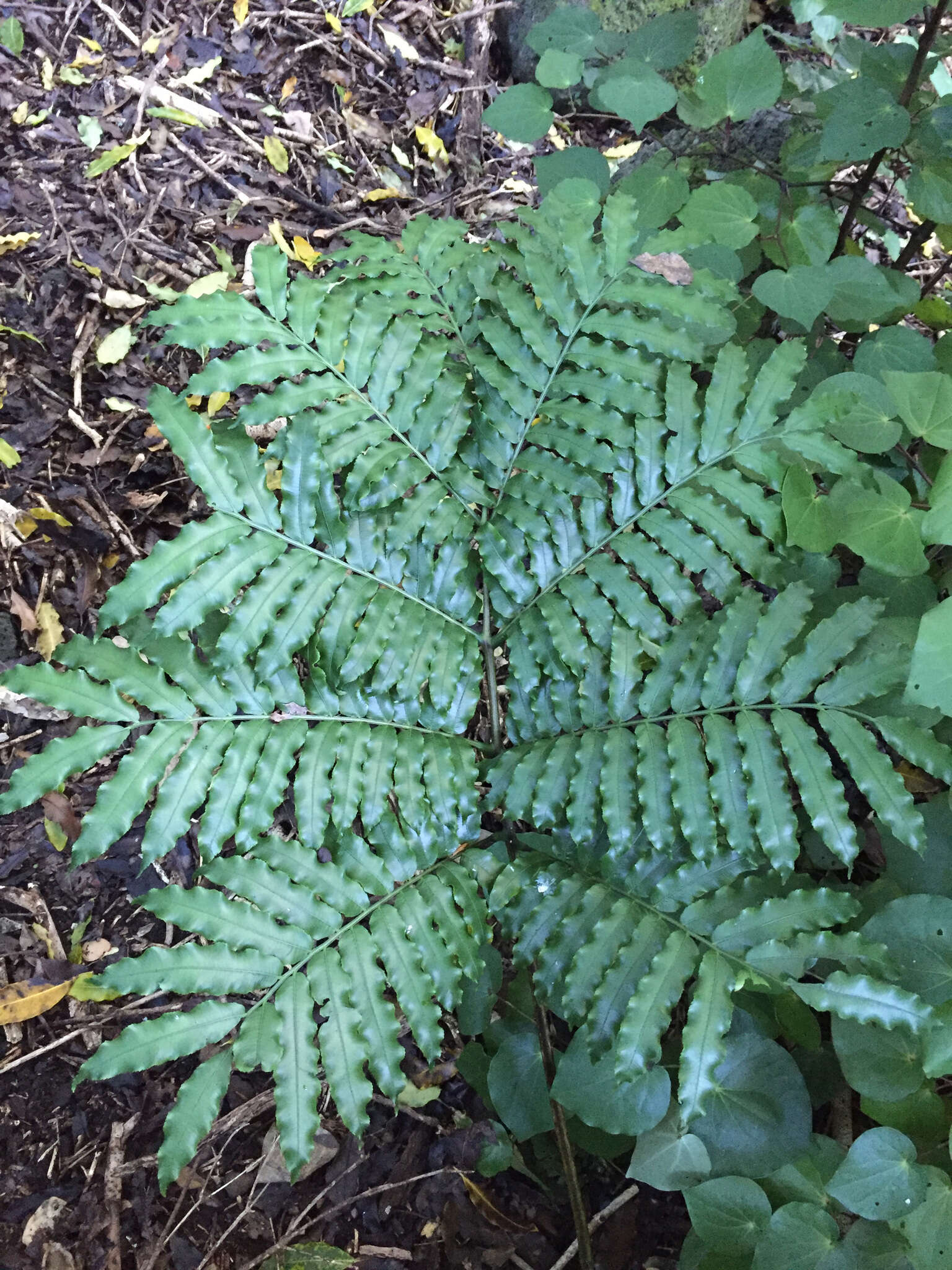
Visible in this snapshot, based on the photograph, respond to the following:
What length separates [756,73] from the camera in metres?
1.86

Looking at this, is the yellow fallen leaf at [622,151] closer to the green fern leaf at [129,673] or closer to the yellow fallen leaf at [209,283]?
the yellow fallen leaf at [209,283]

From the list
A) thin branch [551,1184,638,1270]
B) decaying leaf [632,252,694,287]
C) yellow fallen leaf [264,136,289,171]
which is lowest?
thin branch [551,1184,638,1270]

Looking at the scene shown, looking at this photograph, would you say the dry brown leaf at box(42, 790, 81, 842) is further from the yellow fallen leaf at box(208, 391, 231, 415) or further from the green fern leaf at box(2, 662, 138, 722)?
the yellow fallen leaf at box(208, 391, 231, 415)

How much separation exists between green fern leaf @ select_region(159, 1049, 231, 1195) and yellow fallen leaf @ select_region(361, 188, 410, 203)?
2992mm

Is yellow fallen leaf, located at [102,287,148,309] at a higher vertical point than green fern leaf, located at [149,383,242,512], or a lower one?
lower

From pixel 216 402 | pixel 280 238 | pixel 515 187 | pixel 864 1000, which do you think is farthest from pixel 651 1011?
pixel 515 187

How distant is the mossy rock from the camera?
3451 mm

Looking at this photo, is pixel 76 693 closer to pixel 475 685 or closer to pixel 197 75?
pixel 475 685

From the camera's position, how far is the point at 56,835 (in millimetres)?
2332

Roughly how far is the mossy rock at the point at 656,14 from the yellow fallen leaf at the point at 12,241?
199cm

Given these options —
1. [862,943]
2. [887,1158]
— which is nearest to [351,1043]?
[862,943]

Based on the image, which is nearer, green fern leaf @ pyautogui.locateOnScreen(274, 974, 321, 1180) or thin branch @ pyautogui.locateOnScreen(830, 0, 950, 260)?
green fern leaf @ pyautogui.locateOnScreen(274, 974, 321, 1180)

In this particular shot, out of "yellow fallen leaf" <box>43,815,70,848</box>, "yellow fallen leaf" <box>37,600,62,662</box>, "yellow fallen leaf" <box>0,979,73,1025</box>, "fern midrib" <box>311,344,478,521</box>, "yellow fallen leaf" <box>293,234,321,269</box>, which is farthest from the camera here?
"yellow fallen leaf" <box>293,234,321,269</box>

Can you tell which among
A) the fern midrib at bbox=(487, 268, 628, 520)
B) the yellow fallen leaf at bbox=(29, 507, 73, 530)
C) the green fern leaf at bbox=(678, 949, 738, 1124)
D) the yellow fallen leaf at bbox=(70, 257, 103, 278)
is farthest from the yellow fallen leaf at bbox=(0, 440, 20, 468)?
the green fern leaf at bbox=(678, 949, 738, 1124)
